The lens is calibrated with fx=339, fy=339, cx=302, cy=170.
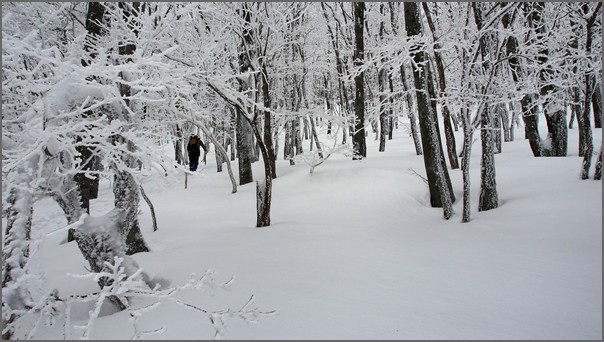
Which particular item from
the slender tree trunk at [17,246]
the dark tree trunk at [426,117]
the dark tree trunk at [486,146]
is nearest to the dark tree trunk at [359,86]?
the dark tree trunk at [426,117]

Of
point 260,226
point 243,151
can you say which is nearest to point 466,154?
point 260,226

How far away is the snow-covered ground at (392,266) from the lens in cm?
312

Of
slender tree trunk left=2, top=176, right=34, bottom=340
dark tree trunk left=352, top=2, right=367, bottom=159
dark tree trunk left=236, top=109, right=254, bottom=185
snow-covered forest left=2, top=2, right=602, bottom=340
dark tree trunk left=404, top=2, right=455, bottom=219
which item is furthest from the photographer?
dark tree trunk left=236, top=109, right=254, bottom=185

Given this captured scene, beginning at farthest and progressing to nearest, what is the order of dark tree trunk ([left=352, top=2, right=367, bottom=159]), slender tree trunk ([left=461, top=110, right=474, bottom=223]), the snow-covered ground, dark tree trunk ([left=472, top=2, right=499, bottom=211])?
dark tree trunk ([left=352, top=2, right=367, bottom=159]), slender tree trunk ([left=461, top=110, right=474, bottom=223]), dark tree trunk ([left=472, top=2, right=499, bottom=211]), the snow-covered ground

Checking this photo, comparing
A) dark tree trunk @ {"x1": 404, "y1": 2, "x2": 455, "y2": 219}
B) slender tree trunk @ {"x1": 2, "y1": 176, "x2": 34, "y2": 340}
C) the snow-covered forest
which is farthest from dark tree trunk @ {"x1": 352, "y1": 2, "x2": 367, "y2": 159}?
slender tree trunk @ {"x1": 2, "y1": 176, "x2": 34, "y2": 340}

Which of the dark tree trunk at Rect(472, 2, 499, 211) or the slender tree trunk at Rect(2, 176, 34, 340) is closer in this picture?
the slender tree trunk at Rect(2, 176, 34, 340)

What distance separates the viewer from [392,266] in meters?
4.42

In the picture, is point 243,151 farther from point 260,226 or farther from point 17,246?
point 17,246

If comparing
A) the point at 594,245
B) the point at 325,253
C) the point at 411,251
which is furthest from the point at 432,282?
the point at 594,245

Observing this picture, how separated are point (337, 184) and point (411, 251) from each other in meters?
5.01

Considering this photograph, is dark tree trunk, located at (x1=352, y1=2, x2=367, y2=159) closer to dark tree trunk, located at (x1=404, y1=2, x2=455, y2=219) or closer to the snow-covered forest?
the snow-covered forest

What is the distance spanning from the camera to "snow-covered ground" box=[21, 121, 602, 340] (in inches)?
123

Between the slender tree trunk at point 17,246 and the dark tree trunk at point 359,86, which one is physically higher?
the dark tree trunk at point 359,86

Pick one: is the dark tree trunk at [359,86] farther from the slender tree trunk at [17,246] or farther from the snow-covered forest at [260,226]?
the slender tree trunk at [17,246]
